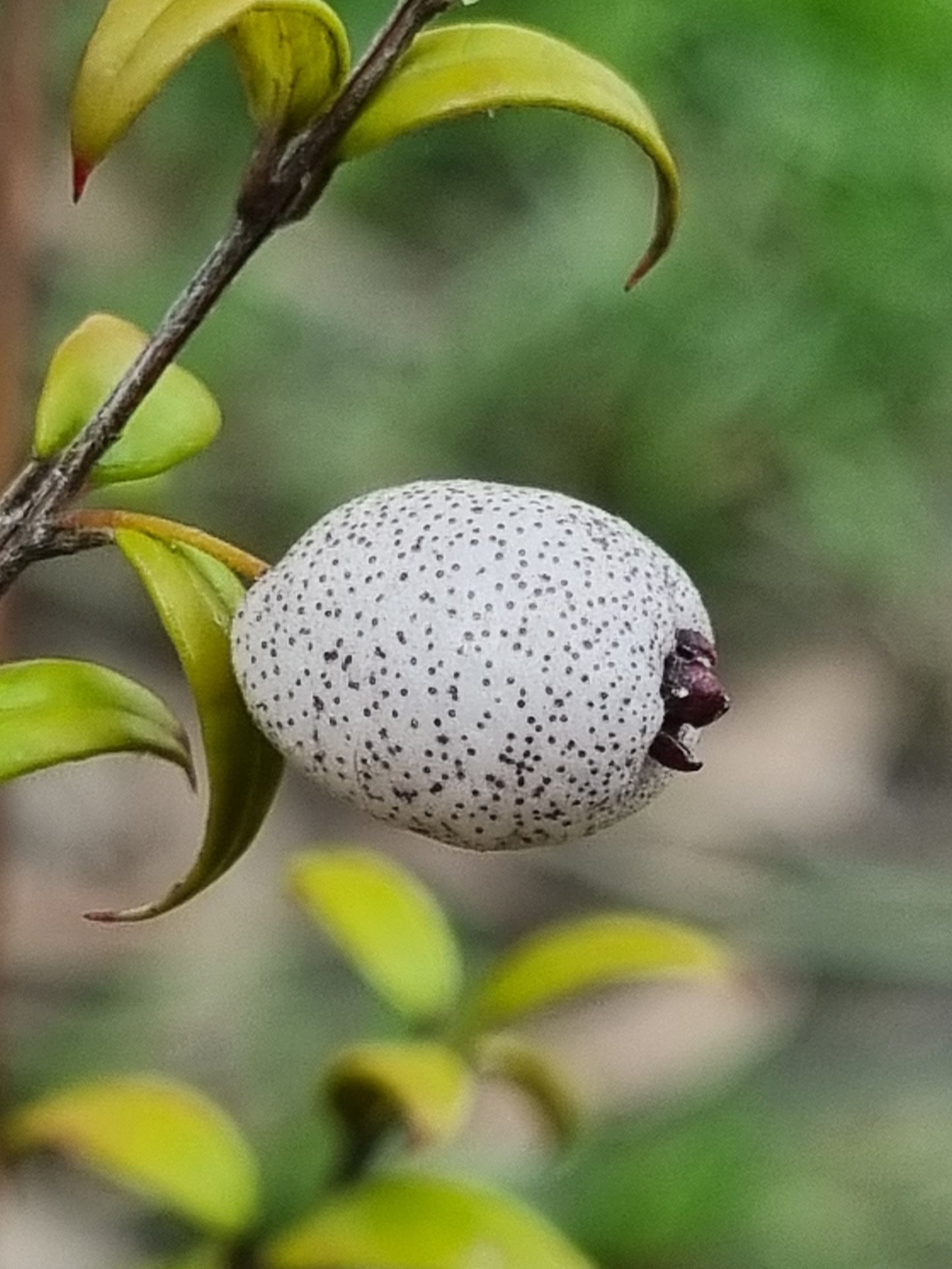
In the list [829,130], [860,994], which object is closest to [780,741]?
[860,994]

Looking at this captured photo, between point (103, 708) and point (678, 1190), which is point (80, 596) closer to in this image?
point (678, 1190)

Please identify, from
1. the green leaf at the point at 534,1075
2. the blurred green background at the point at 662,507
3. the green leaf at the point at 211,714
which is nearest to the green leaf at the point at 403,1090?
the green leaf at the point at 534,1075

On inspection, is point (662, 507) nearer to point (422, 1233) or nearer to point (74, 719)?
point (422, 1233)

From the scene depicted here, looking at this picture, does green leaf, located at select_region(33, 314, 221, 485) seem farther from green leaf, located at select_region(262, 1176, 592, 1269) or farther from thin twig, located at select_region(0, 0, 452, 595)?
green leaf, located at select_region(262, 1176, 592, 1269)

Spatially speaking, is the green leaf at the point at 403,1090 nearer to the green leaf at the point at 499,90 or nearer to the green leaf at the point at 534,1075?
the green leaf at the point at 534,1075

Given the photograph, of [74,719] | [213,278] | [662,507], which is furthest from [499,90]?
[662,507]

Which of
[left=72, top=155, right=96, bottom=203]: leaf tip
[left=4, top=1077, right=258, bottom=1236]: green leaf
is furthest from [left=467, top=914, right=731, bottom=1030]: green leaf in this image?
[left=72, top=155, right=96, bottom=203]: leaf tip

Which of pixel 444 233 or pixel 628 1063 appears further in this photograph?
pixel 444 233

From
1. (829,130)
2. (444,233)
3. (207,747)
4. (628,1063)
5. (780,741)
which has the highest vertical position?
(207,747)
